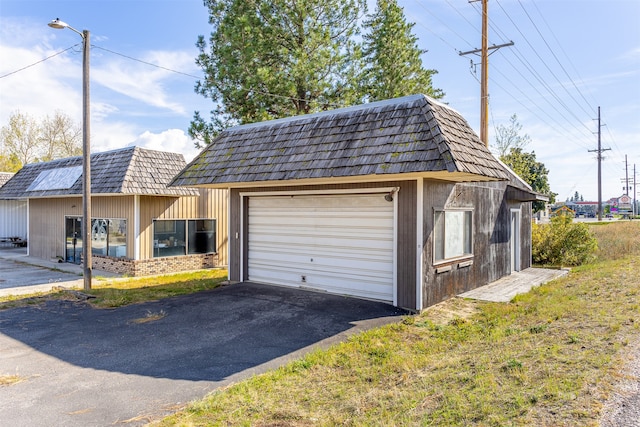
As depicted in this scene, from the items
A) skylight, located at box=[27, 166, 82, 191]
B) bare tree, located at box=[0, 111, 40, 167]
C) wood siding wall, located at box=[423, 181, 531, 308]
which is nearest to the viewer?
wood siding wall, located at box=[423, 181, 531, 308]

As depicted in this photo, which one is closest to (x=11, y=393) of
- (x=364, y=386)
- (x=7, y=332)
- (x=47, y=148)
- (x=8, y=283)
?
(x=7, y=332)

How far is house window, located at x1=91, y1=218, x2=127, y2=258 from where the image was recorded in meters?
14.2

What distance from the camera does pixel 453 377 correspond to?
14.6 feet

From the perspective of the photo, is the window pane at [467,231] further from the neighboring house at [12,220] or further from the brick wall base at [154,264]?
the neighboring house at [12,220]

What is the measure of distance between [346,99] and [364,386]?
1551cm

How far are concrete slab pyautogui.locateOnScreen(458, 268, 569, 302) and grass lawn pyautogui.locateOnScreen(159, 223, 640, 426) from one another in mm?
2116

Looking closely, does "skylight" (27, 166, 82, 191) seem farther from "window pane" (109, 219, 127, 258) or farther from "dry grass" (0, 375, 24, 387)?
"dry grass" (0, 375, 24, 387)

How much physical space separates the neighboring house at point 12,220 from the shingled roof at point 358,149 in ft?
56.6

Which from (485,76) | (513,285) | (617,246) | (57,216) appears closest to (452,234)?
(513,285)

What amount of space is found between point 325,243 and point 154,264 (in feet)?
24.8

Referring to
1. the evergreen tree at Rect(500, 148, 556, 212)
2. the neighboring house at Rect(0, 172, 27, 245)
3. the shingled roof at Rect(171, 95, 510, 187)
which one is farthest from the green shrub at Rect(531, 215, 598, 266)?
the neighboring house at Rect(0, 172, 27, 245)

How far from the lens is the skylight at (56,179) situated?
635 inches

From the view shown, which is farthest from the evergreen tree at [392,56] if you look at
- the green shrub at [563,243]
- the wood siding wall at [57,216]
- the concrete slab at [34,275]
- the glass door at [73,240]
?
the concrete slab at [34,275]

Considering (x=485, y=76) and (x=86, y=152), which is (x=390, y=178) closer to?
(x=86, y=152)
